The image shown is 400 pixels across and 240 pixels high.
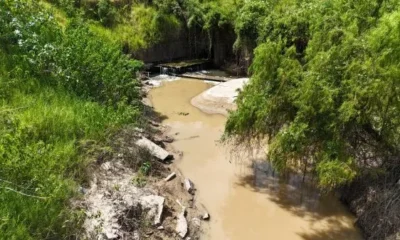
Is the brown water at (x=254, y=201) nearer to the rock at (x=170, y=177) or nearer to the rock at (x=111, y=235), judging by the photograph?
the rock at (x=170, y=177)

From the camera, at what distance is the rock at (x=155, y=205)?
358 inches

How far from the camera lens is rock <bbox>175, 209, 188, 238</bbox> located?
903 cm

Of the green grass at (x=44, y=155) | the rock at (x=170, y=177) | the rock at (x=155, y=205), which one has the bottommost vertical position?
the rock at (x=170, y=177)

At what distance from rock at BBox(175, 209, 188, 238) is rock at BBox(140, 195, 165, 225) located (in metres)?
0.49

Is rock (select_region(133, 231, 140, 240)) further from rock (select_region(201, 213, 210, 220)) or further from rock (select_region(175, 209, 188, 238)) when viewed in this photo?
rock (select_region(201, 213, 210, 220))

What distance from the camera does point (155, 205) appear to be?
938cm

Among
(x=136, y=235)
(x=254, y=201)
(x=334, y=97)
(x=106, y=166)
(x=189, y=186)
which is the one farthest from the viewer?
(x=189, y=186)

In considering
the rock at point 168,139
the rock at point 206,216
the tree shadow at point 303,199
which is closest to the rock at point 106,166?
the rock at point 206,216

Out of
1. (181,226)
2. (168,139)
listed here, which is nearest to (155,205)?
(181,226)

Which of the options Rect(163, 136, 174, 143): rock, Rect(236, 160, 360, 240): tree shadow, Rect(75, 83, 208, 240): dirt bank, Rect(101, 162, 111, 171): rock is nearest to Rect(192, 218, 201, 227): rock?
Rect(75, 83, 208, 240): dirt bank

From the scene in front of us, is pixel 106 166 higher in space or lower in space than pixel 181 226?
higher

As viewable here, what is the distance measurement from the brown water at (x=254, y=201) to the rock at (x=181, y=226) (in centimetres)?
60

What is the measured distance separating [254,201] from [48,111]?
5.80 metres

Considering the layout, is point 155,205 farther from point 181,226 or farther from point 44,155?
point 44,155
